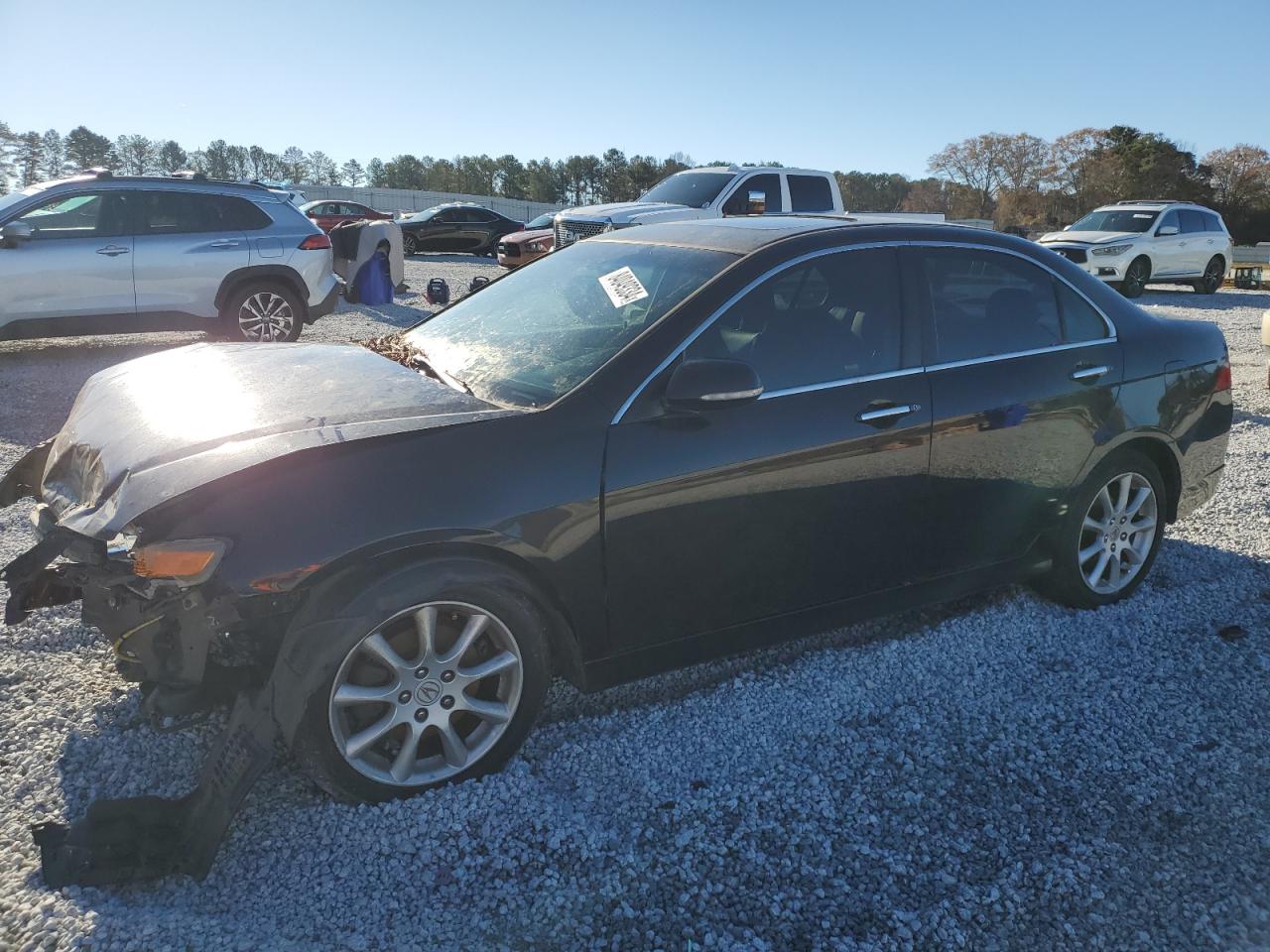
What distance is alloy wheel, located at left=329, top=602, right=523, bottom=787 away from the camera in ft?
8.98

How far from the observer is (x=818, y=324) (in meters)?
3.51

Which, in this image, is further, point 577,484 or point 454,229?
point 454,229

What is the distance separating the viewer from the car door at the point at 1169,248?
19250 millimetres

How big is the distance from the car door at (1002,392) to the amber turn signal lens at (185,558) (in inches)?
99.9

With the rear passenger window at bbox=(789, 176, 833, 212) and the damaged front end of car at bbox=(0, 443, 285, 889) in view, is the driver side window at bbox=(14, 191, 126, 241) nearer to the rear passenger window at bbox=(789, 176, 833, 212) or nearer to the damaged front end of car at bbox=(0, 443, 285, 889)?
the damaged front end of car at bbox=(0, 443, 285, 889)

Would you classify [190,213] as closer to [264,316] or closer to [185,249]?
[185,249]

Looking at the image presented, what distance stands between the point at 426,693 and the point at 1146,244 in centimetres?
2019

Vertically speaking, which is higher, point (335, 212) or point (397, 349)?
point (335, 212)

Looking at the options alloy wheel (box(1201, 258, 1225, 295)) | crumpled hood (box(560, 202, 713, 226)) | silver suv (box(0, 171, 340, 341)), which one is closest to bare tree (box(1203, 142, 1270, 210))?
alloy wheel (box(1201, 258, 1225, 295))

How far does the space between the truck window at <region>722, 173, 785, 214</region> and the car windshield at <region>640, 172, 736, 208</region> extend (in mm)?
221

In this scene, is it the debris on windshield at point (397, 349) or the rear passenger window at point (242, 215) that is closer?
the debris on windshield at point (397, 349)

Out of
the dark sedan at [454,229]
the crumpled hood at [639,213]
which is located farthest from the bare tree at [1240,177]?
the crumpled hood at [639,213]

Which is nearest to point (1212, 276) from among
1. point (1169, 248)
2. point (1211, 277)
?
point (1211, 277)

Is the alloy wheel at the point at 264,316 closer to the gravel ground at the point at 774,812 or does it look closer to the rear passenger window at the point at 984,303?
the gravel ground at the point at 774,812
